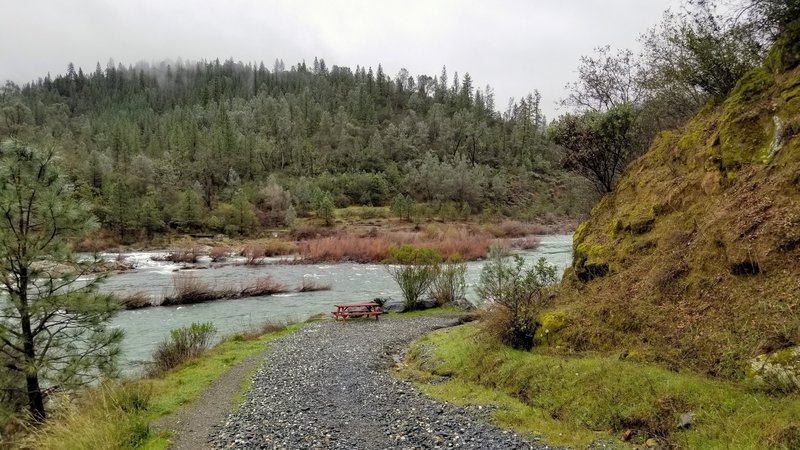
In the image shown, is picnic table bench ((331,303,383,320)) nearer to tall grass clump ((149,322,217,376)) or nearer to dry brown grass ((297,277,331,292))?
tall grass clump ((149,322,217,376))

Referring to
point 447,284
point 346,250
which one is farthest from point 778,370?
point 346,250

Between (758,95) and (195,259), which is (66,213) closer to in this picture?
(758,95)

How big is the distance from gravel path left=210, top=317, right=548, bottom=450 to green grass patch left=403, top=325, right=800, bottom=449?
0.86 metres

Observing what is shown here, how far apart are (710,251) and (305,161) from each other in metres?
125

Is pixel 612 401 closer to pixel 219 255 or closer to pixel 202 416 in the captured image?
pixel 202 416

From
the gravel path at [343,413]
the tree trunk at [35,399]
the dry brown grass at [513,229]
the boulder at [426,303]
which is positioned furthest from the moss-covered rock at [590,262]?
the dry brown grass at [513,229]

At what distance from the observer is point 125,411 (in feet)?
39.2

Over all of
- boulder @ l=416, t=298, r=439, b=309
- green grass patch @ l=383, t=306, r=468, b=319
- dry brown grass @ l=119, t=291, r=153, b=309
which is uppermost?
dry brown grass @ l=119, t=291, r=153, b=309

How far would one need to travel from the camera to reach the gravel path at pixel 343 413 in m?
9.66

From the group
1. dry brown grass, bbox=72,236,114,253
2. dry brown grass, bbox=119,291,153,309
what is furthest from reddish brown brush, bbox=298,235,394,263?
dry brown grass, bbox=72,236,114,253

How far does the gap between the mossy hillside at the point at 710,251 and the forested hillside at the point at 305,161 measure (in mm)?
66608

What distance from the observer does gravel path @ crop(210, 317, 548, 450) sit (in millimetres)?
9664

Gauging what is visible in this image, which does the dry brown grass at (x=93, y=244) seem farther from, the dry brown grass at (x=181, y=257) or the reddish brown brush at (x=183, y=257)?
the reddish brown brush at (x=183, y=257)

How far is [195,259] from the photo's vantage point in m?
57.9
